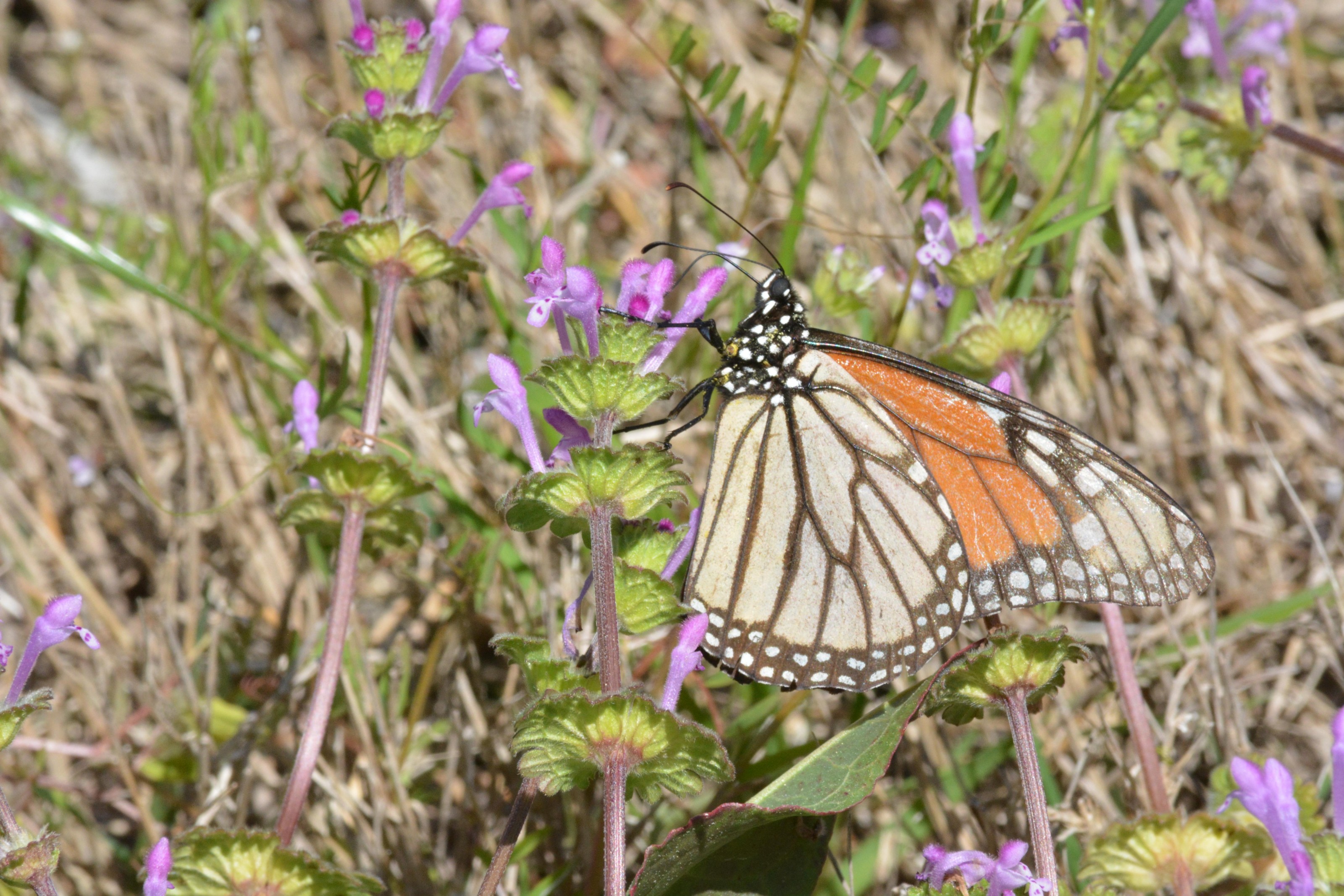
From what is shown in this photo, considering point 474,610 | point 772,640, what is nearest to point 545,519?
point 772,640

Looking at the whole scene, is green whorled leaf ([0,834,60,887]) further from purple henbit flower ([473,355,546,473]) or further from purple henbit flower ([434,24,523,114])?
purple henbit flower ([434,24,523,114])

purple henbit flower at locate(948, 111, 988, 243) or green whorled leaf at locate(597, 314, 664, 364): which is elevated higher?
purple henbit flower at locate(948, 111, 988, 243)

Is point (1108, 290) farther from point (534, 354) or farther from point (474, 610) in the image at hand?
point (474, 610)

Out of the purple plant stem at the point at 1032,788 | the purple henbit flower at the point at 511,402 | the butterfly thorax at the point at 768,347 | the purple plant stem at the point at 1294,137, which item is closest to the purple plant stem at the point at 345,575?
the purple henbit flower at the point at 511,402

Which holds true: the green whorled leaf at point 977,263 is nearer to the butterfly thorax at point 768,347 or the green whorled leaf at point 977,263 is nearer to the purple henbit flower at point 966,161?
the purple henbit flower at point 966,161

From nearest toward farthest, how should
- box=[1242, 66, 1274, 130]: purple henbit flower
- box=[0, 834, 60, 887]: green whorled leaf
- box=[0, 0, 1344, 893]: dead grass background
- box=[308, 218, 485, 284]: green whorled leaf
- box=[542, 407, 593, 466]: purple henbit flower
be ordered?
box=[0, 834, 60, 887]: green whorled leaf
box=[542, 407, 593, 466]: purple henbit flower
box=[308, 218, 485, 284]: green whorled leaf
box=[0, 0, 1344, 893]: dead grass background
box=[1242, 66, 1274, 130]: purple henbit flower

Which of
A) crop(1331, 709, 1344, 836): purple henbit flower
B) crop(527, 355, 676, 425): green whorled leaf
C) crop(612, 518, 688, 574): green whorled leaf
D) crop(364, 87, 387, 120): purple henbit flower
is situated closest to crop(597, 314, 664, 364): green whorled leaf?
crop(527, 355, 676, 425): green whorled leaf

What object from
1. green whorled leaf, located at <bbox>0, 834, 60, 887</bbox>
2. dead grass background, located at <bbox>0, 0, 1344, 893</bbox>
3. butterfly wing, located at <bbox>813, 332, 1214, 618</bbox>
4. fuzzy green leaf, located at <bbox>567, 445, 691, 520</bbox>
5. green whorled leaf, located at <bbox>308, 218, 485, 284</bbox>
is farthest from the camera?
dead grass background, located at <bbox>0, 0, 1344, 893</bbox>
